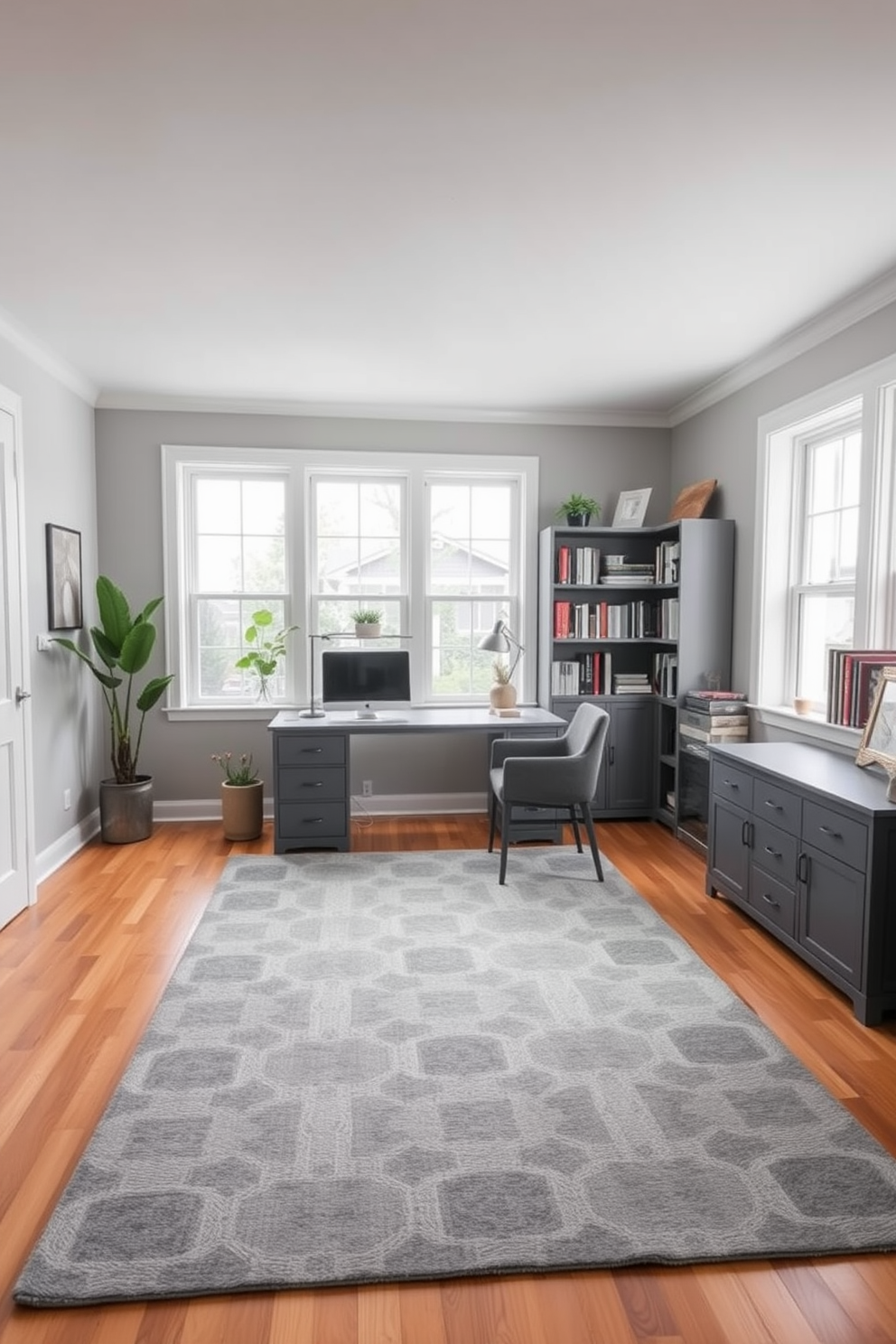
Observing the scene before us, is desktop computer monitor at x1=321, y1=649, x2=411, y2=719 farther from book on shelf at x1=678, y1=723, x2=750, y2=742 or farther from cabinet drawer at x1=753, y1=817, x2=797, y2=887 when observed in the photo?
cabinet drawer at x1=753, y1=817, x2=797, y2=887

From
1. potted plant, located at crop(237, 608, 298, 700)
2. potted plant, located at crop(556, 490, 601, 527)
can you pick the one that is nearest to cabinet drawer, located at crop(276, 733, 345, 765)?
potted plant, located at crop(237, 608, 298, 700)

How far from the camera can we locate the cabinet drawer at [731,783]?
11.1ft

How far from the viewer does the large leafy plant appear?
4520mm

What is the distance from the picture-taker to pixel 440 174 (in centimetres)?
240

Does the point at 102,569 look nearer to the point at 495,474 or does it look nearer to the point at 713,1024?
the point at 495,474

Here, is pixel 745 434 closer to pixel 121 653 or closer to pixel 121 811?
pixel 121 653

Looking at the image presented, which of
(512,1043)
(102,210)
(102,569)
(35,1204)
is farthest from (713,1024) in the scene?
(102,569)

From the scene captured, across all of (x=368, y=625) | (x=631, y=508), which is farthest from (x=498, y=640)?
(x=631, y=508)

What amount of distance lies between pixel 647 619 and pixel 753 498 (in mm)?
1095

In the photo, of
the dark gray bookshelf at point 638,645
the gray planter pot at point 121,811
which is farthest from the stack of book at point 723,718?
the gray planter pot at point 121,811

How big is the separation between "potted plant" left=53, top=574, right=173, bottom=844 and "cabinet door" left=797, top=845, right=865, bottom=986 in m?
3.52

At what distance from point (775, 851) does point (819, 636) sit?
1.38 metres

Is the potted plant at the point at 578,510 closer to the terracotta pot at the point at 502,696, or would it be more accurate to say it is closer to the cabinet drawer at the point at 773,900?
the terracotta pot at the point at 502,696

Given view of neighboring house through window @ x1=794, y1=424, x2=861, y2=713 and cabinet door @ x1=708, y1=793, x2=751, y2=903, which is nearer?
cabinet door @ x1=708, y1=793, x2=751, y2=903
